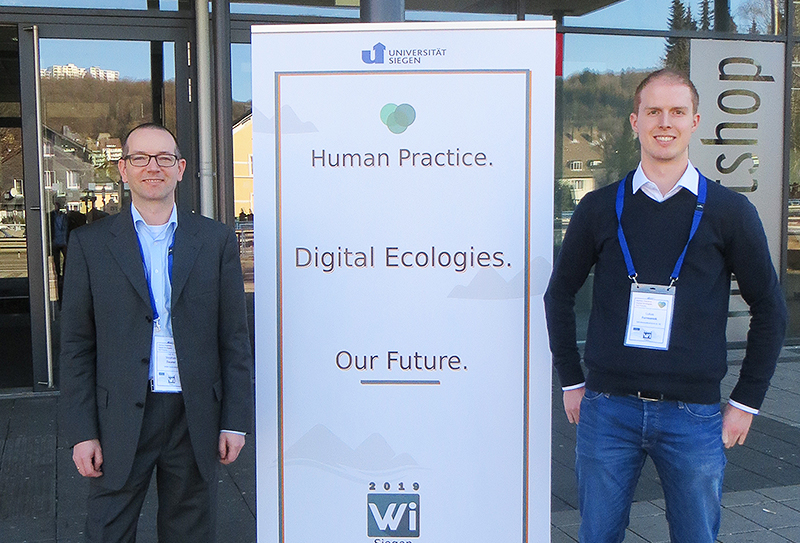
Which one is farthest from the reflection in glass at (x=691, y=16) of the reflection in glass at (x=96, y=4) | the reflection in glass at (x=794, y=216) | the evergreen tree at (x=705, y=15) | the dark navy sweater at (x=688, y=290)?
the dark navy sweater at (x=688, y=290)

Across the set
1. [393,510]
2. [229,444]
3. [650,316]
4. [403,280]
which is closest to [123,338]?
[229,444]

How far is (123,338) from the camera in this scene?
2469mm

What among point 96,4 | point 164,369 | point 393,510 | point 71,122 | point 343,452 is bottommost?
point 393,510

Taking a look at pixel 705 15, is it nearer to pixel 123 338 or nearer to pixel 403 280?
pixel 403 280

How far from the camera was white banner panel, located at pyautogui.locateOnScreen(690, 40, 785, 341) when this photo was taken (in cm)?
748

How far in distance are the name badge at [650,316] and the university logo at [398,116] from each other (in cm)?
84

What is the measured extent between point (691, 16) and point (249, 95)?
416 cm

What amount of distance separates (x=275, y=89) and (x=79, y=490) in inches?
112

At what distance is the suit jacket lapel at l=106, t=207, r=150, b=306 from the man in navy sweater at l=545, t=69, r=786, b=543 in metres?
1.36

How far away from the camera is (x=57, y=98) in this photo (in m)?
6.18

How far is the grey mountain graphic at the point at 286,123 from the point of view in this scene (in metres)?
2.51

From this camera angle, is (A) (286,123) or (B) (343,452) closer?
(A) (286,123)

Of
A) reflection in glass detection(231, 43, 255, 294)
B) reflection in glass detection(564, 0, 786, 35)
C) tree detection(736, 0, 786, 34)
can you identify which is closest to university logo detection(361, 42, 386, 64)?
reflection in glass detection(231, 43, 255, 294)

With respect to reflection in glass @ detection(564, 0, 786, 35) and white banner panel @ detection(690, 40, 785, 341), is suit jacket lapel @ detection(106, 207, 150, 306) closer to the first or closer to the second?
reflection in glass @ detection(564, 0, 786, 35)
